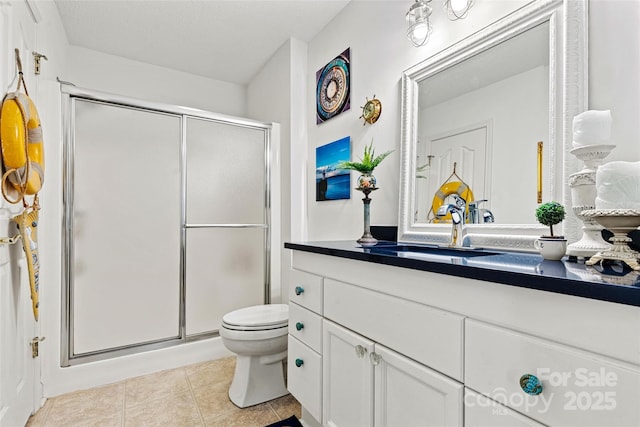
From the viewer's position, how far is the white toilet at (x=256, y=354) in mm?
1775

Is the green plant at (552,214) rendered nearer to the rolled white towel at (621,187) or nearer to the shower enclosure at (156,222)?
the rolled white towel at (621,187)

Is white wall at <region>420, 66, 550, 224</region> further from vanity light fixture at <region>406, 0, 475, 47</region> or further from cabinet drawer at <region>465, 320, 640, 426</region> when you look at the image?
cabinet drawer at <region>465, 320, 640, 426</region>

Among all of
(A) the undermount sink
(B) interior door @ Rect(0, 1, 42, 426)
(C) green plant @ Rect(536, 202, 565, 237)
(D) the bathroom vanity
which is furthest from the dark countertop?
(B) interior door @ Rect(0, 1, 42, 426)

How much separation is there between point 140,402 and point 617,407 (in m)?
2.12

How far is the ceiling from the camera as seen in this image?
215cm

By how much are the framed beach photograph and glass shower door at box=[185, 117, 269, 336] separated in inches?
22.3

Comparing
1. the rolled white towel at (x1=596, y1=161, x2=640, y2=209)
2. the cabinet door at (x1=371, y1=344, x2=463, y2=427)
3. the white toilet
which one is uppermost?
the rolled white towel at (x1=596, y1=161, x2=640, y2=209)

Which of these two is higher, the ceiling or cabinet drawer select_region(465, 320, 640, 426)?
the ceiling

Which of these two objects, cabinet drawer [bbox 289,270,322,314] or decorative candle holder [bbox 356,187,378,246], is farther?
decorative candle holder [bbox 356,187,378,246]

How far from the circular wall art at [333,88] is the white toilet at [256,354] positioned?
140 centimetres

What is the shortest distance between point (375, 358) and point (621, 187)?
2.71ft

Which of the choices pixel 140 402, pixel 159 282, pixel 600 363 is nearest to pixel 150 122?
pixel 159 282

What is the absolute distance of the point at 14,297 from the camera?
1.44 meters

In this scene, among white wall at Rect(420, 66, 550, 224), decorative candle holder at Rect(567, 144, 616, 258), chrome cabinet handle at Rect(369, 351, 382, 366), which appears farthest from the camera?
white wall at Rect(420, 66, 550, 224)
